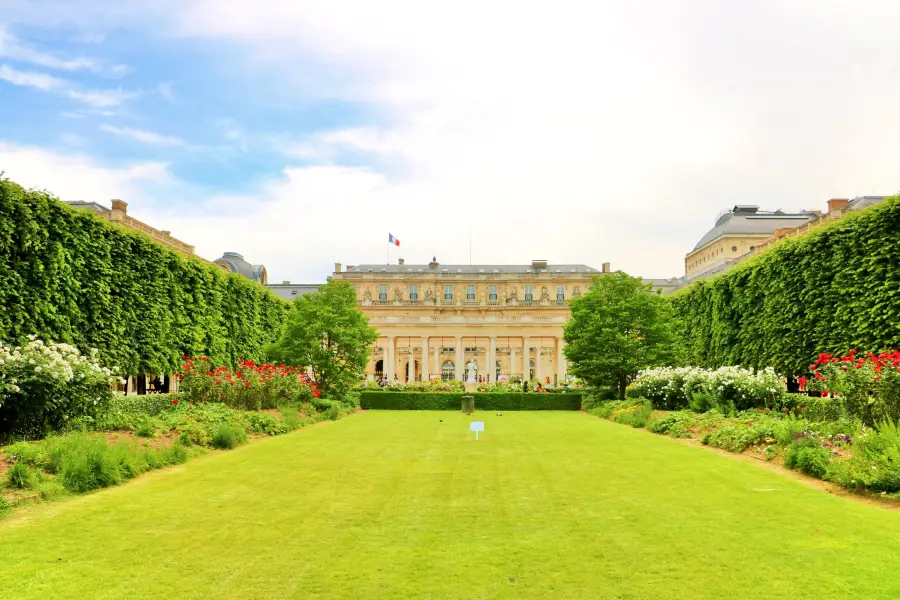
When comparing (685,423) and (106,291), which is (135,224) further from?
(685,423)

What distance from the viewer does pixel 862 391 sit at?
42.0ft

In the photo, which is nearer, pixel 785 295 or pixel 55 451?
pixel 55 451

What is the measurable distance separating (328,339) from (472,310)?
162 ft

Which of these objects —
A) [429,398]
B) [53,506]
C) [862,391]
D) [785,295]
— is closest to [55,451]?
[53,506]

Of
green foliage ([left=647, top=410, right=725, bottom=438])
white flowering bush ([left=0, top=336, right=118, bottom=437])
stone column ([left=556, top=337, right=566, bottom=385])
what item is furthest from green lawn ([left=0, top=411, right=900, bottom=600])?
stone column ([left=556, top=337, right=566, bottom=385])

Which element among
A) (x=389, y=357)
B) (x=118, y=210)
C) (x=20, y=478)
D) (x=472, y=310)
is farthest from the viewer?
(x=472, y=310)

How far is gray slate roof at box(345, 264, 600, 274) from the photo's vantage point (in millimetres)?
83500

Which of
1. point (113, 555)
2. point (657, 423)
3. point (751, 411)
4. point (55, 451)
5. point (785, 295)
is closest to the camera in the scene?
point (113, 555)

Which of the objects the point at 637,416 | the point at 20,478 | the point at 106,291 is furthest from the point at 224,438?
the point at 637,416

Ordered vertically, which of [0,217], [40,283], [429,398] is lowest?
[429,398]

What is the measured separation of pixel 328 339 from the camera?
30750 mm

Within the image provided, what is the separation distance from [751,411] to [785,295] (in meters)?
6.07

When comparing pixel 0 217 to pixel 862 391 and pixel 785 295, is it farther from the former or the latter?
pixel 785 295

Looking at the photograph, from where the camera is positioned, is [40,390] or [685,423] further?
[685,423]
